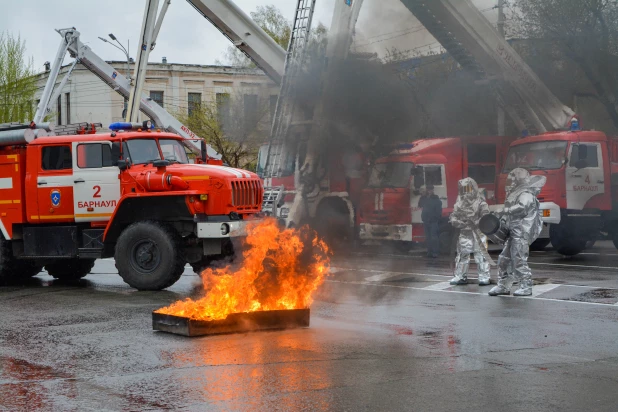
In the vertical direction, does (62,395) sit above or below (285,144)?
below

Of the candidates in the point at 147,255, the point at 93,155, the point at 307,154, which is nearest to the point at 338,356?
the point at 307,154

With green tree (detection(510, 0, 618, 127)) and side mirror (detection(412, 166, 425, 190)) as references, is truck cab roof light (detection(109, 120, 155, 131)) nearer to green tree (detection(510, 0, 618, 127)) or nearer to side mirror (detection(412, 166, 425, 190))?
side mirror (detection(412, 166, 425, 190))

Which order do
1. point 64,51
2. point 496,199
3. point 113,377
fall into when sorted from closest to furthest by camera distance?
point 113,377
point 496,199
point 64,51

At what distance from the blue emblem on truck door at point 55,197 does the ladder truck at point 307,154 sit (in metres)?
3.46

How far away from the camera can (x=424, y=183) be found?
22.0 meters

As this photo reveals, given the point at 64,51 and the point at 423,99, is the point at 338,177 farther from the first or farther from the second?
the point at 64,51

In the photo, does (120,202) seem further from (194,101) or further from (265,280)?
(194,101)

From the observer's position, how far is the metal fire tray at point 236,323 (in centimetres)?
938

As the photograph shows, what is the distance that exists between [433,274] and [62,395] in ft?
35.4

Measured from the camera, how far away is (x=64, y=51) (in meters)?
26.5

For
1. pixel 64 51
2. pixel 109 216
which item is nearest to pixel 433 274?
pixel 109 216

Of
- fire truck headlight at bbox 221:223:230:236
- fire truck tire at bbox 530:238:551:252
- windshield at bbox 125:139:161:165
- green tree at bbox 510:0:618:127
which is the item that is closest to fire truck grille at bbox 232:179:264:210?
fire truck headlight at bbox 221:223:230:236

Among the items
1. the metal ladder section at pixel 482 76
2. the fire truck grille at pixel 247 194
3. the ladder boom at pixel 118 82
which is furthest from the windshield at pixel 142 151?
the ladder boom at pixel 118 82

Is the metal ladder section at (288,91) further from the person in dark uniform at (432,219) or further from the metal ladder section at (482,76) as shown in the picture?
the person in dark uniform at (432,219)
